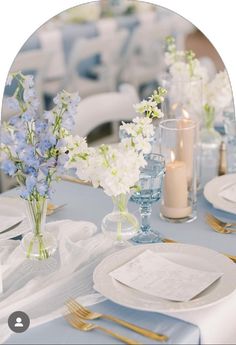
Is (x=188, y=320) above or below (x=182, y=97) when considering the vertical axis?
below

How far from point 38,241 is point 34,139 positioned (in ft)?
0.72

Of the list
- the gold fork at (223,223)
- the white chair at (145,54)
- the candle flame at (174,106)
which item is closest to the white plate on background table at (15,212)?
the gold fork at (223,223)

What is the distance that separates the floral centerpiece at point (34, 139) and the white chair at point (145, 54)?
11.8 feet

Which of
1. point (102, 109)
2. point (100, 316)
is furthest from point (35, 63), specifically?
point (100, 316)

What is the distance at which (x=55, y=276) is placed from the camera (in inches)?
44.9

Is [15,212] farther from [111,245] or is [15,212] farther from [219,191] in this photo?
[219,191]

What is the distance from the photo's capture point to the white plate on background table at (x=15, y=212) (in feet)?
4.30

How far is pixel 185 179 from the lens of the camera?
1410mm

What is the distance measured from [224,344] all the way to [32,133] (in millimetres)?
498

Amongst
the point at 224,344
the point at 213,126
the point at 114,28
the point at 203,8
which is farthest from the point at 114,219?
the point at 114,28

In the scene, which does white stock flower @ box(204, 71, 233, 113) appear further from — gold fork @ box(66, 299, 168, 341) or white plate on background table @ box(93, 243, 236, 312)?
gold fork @ box(66, 299, 168, 341)

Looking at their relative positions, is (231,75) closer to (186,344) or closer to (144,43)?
(186,344)

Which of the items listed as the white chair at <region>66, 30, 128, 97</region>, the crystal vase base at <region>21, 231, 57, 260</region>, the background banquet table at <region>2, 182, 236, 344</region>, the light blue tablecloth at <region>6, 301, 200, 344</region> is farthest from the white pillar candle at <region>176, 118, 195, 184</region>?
the white chair at <region>66, 30, 128, 97</region>

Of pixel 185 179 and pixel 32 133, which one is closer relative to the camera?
pixel 32 133
